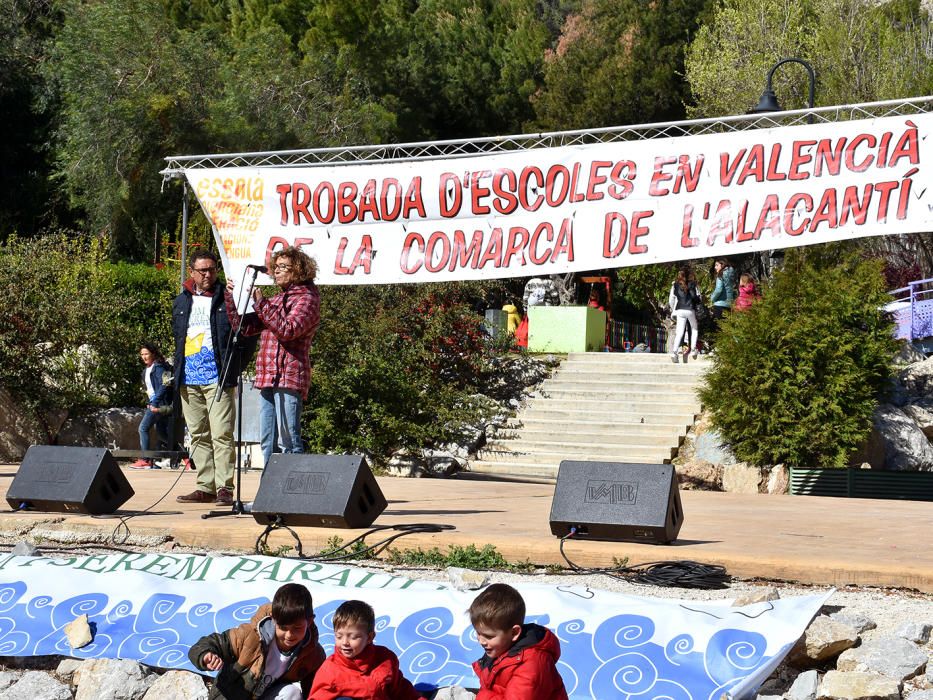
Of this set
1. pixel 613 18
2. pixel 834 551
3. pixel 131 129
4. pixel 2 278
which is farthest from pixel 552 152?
pixel 613 18

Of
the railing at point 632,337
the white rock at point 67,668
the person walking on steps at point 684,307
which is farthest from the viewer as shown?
the railing at point 632,337

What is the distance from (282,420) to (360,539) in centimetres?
127

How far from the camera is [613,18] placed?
3488 centimetres

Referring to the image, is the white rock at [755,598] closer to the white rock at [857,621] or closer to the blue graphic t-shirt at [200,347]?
the white rock at [857,621]

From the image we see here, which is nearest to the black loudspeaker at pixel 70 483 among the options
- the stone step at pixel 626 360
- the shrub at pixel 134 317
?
the shrub at pixel 134 317

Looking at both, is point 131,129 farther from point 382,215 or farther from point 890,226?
point 890,226

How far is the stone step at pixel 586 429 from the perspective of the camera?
1382 centimetres

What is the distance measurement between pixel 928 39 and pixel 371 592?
89.4 feet

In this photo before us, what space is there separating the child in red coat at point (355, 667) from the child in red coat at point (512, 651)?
0.45 meters

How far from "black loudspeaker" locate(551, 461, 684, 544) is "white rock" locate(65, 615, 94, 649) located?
7.63 ft

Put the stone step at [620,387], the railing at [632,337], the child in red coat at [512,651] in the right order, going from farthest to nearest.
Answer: the railing at [632,337]
the stone step at [620,387]
the child in red coat at [512,651]

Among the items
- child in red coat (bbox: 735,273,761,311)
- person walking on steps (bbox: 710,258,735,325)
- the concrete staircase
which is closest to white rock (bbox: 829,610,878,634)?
the concrete staircase

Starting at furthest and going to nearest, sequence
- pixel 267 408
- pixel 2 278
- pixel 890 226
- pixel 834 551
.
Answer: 1. pixel 2 278
2. pixel 890 226
3. pixel 267 408
4. pixel 834 551

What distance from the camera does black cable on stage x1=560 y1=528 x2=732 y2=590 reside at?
17.4 feet
